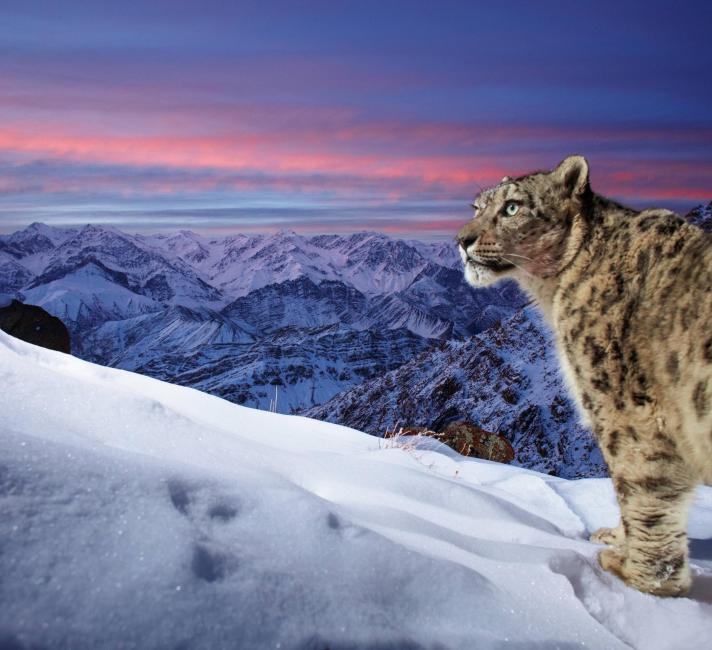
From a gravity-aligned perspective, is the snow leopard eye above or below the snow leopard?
→ above

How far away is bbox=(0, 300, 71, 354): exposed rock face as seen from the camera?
24.7m

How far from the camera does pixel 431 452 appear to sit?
8.21 meters

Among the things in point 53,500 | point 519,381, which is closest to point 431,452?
point 53,500

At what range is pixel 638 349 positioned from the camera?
14.8 ft

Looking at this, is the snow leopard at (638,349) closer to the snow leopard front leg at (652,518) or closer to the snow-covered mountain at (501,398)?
the snow leopard front leg at (652,518)

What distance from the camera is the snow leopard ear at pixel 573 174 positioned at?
5.64 metres

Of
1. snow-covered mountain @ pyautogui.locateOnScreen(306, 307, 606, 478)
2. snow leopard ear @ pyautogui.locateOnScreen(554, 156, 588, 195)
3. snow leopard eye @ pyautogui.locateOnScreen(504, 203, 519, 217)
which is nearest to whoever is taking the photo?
snow leopard ear @ pyautogui.locateOnScreen(554, 156, 588, 195)

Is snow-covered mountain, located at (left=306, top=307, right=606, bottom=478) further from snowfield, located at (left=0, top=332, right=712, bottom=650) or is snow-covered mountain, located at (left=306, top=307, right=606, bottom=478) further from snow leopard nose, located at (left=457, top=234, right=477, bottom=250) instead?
snowfield, located at (left=0, top=332, right=712, bottom=650)

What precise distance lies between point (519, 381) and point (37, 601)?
125620 millimetres

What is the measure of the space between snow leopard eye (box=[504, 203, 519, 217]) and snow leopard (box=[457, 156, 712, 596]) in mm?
243

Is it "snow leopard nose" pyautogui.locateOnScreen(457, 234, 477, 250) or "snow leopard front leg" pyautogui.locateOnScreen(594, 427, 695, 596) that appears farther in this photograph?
"snow leopard nose" pyautogui.locateOnScreen(457, 234, 477, 250)

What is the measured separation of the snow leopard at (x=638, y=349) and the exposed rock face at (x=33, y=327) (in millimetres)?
23818

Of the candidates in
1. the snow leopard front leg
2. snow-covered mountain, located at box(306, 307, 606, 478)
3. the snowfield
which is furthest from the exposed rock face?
snow-covered mountain, located at box(306, 307, 606, 478)

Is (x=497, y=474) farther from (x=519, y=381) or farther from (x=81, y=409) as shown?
(x=519, y=381)
